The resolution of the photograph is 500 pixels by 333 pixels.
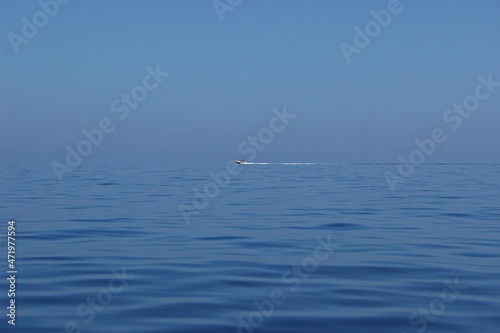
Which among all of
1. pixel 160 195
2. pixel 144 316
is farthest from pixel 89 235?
pixel 160 195

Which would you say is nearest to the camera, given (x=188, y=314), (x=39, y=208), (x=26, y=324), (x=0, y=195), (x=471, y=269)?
(x=26, y=324)

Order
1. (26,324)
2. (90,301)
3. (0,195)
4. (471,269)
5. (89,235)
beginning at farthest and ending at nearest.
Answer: (0,195) < (89,235) < (471,269) < (90,301) < (26,324)

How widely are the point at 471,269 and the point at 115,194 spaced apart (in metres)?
23.2

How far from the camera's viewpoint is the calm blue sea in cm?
971

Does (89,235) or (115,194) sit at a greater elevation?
(115,194)

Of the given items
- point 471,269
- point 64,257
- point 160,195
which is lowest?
point 471,269

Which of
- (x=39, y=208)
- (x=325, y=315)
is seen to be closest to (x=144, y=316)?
(x=325, y=315)

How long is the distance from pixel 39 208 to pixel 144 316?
17.3m

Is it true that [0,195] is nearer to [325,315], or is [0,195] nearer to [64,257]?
[64,257]

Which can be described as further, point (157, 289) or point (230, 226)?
point (230, 226)

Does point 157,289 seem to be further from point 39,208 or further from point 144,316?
point 39,208

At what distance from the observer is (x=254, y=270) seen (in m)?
13.4

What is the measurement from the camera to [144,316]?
9.79 metres

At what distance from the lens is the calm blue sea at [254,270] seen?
9.71 m
